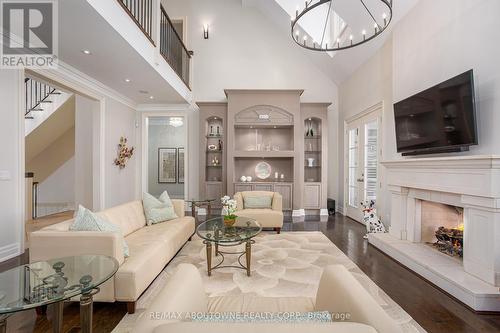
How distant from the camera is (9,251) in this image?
3.20 meters

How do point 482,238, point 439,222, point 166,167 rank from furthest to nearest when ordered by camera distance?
point 166,167 → point 439,222 → point 482,238

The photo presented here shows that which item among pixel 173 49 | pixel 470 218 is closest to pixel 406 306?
pixel 470 218

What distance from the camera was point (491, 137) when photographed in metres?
2.43

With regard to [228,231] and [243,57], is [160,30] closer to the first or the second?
[243,57]

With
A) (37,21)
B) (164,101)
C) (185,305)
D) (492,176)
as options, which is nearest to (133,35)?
(37,21)

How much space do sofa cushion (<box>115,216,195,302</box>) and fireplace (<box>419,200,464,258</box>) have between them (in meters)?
3.53

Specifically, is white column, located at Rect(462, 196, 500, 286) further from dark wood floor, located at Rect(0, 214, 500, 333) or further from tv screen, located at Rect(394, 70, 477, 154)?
tv screen, located at Rect(394, 70, 477, 154)

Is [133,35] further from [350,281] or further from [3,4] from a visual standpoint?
[350,281]

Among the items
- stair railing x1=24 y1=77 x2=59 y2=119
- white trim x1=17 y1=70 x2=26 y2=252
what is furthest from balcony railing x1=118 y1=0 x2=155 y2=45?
stair railing x1=24 y1=77 x2=59 y2=119

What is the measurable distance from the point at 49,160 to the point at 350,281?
852 cm

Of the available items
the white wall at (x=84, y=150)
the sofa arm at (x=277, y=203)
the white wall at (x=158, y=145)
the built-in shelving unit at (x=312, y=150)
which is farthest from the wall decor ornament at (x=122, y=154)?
the built-in shelving unit at (x=312, y=150)

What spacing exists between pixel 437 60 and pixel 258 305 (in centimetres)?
374

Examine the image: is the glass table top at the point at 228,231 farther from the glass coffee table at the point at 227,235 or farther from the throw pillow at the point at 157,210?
the throw pillow at the point at 157,210

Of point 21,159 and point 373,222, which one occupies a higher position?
point 21,159
